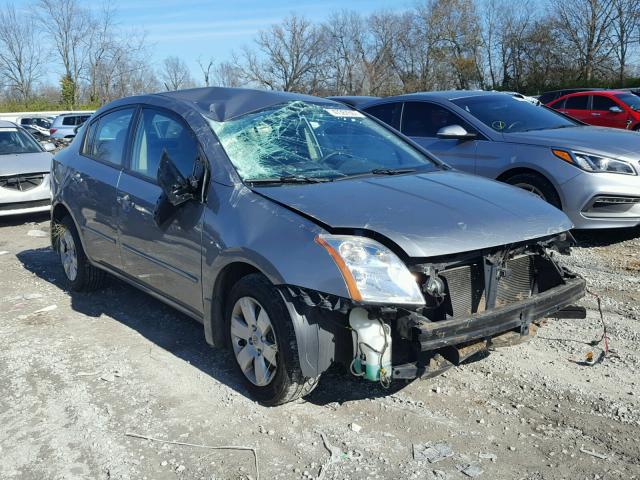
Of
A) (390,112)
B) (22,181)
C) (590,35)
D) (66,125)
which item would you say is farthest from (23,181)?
(590,35)

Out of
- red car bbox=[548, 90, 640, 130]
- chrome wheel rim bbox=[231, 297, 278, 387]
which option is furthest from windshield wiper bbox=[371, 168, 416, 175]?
red car bbox=[548, 90, 640, 130]

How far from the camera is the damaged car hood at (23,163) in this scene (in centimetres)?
931

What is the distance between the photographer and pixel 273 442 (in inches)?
126

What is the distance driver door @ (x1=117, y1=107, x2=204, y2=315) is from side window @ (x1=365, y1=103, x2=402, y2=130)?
413cm

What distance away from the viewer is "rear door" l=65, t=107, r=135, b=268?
480cm

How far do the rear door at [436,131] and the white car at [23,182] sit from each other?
18.1ft

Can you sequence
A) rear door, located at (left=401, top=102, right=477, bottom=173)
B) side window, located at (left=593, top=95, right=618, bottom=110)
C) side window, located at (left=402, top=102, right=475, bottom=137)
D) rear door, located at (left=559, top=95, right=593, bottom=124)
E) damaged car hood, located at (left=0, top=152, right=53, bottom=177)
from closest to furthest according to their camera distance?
rear door, located at (left=401, top=102, right=477, bottom=173)
side window, located at (left=402, top=102, right=475, bottom=137)
damaged car hood, located at (left=0, top=152, right=53, bottom=177)
side window, located at (left=593, top=95, right=618, bottom=110)
rear door, located at (left=559, top=95, right=593, bottom=124)

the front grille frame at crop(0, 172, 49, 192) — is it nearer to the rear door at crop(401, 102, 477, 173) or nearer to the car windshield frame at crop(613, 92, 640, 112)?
the rear door at crop(401, 102, 477, 173)

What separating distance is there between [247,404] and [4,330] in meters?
2.47

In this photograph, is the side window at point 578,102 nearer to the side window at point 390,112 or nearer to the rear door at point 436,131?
the side window at point 390,112

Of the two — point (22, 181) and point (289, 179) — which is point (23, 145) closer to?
point (22, 181)

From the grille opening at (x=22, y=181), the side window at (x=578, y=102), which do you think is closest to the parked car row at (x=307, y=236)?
the grille opening at (x=22, y=181)

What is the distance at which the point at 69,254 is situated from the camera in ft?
18.9

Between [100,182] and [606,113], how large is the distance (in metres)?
15.1
